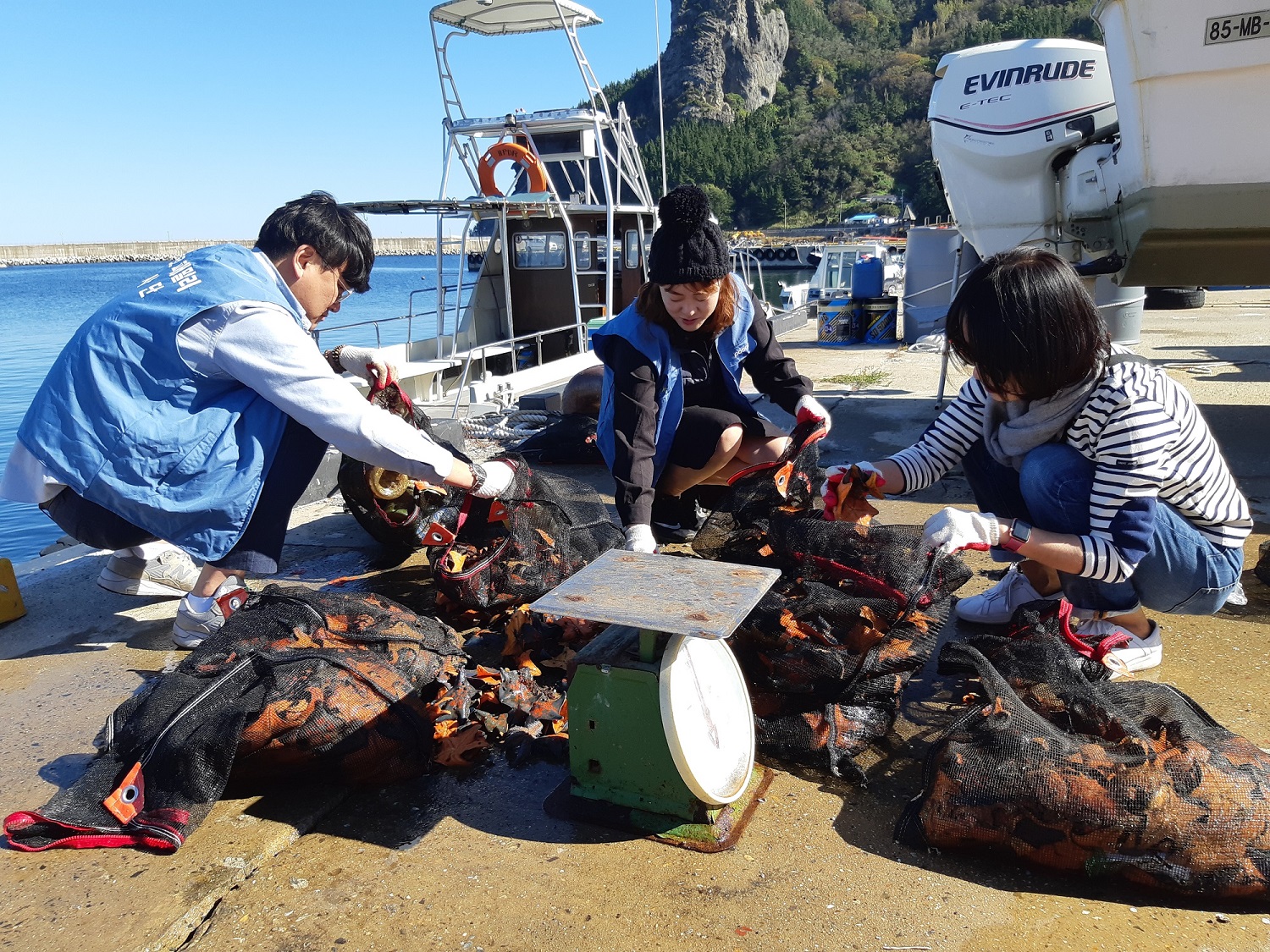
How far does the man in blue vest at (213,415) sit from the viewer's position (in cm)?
266

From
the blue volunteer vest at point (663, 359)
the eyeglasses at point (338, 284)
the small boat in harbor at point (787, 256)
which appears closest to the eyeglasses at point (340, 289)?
the eyeglasses at point (338, 284)

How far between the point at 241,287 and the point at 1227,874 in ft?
9.29

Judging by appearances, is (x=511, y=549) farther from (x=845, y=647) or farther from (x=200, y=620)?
(x=845, y=647)

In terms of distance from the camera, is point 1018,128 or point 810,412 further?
point 1018,128

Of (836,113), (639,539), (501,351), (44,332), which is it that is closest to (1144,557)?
(639,539)

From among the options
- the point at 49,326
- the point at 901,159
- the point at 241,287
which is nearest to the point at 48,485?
the point at 241,287

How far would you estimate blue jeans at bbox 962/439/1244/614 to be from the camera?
234cm

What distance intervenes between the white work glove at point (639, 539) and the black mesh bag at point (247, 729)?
652 millimetres

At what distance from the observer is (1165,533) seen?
2.34 m

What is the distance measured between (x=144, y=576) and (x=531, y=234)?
967 centimetres

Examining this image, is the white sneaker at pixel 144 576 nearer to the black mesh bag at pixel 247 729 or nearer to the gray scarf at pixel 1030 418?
the black mesh bag at pixel 247 729

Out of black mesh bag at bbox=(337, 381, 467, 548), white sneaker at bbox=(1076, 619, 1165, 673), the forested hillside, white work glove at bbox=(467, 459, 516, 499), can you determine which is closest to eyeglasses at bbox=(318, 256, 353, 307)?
black mesh bag at bbox=(337, 381, 467, 548)

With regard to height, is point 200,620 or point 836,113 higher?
point 836,113

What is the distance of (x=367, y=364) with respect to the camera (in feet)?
10.8
